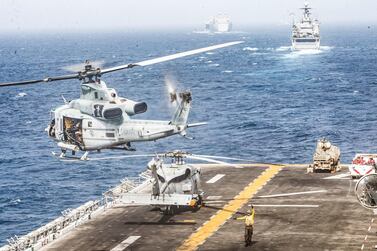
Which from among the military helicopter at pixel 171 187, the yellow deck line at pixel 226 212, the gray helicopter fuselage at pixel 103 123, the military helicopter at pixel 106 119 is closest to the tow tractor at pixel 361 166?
the yellow deck line at pixel 226 212

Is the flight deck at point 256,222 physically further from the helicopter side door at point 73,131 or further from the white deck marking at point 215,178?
the helicopter side door at point 73,131

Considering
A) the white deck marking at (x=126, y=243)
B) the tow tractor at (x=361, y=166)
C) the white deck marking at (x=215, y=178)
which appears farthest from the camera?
the white deck marking at (x=215, y=178)

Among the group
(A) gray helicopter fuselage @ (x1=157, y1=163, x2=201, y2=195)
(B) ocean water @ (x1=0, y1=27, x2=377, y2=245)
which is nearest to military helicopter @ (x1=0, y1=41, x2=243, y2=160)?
(B) ocean water @ (x1=0, y1=27, x2=377, y2=245)

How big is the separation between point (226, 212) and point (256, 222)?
10.2 ft

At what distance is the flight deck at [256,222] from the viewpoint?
40562 mm

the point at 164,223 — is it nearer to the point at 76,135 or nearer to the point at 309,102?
the point at 76,135

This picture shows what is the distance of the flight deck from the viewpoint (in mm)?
40562

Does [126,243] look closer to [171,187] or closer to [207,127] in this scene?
[171,187]

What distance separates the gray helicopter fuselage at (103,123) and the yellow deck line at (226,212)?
6.25 metres

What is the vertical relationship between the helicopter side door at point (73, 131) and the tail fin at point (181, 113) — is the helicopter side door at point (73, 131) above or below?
below

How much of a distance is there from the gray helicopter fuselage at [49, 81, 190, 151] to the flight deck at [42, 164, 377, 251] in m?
5.73

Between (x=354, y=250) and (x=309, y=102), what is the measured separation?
99720mm

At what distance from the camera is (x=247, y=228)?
39688 mm

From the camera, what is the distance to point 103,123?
42031 mm
